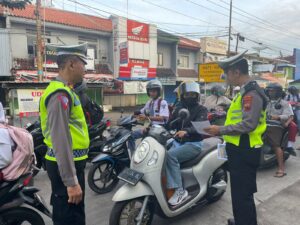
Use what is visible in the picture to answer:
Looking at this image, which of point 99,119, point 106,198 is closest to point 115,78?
point 99,119

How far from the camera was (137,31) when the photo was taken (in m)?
18.5

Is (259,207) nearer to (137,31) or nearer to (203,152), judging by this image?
(203,152)

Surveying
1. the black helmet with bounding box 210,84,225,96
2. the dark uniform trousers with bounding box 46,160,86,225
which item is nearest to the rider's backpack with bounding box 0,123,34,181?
the dark uniform trousers with bounding box 46,160,86,225

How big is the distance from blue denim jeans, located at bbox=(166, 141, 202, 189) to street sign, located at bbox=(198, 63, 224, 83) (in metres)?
11.1

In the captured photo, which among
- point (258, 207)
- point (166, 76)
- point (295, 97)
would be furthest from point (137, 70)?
point (258, 207)

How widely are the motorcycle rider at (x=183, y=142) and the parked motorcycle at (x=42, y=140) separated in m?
1.89

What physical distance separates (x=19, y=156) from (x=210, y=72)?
1297 cm

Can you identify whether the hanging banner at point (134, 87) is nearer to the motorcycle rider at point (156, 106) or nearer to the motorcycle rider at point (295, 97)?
the motorcycle rider at point (295, 97)

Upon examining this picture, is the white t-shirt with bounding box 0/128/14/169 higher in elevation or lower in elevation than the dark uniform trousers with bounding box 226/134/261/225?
higher

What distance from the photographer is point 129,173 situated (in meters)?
2.64

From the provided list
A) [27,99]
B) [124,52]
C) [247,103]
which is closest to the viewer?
[247,103]

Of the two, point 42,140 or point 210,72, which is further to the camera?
point 210,72

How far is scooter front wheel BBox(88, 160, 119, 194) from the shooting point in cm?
384

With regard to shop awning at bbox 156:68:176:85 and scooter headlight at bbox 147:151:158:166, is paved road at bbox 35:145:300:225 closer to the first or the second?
scooter headlight at bbox 147:151:158:166
